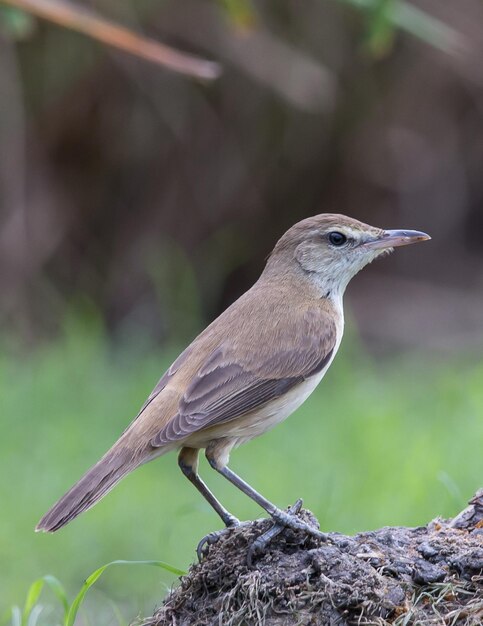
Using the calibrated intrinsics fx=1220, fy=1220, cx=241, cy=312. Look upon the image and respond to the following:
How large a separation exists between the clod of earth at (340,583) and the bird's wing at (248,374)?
0.73 m

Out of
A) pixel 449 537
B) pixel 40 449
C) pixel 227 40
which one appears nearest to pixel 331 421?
pixel 40 449

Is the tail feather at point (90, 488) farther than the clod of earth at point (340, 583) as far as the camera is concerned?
Yes

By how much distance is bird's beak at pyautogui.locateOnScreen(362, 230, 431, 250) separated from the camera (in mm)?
6023

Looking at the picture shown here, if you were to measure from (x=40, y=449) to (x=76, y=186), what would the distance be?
4.23 m

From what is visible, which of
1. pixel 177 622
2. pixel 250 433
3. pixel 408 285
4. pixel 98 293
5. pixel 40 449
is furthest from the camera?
pixel 408 285

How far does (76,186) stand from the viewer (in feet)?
42.5

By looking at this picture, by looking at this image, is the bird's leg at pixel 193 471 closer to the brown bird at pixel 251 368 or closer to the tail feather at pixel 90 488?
the brown bird at pixel 251 368

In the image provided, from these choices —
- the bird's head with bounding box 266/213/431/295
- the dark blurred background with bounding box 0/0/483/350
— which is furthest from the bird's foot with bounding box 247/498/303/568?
the dark blurred background with bounding box 0/0/483/350

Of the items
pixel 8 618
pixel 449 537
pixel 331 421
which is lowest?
pixel 449 537

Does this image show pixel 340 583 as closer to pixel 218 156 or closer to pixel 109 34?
pixel 109 34

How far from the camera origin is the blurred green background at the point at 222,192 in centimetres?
1108

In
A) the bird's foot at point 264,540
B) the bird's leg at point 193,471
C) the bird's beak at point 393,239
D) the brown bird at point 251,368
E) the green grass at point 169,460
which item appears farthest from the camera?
the green grass at point 169,460

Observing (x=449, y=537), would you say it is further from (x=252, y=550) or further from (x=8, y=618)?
(x=8, y=618)

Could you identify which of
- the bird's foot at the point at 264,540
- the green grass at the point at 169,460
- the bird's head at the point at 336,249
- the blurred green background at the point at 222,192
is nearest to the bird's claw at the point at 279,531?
the bird's foot at the point at 264,540
